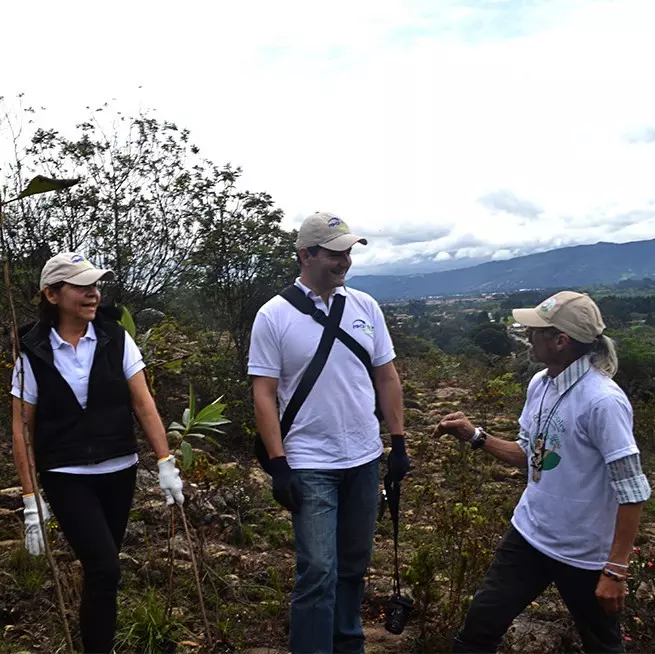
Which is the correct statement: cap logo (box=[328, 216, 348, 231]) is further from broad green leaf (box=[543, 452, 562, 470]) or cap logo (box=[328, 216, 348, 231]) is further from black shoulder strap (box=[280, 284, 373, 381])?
broad green leaf (box=[543, 452, 562, 470])

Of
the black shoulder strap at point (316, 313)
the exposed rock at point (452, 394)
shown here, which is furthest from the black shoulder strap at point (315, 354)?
the exposed rock at point (452, 394)

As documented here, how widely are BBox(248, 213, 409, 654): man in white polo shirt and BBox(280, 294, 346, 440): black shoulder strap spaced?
0.02 meters

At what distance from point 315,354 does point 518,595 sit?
1.20m

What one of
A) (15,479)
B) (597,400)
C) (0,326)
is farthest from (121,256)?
(597,400)

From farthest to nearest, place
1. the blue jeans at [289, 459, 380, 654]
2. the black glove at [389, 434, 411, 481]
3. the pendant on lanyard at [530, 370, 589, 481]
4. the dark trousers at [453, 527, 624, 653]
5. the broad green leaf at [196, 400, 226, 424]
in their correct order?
the broad green leaf at [196, 400, 226, 424] → the black glove at [389, 434, 411, 481] → the blue jeans at [289, 459, 380, 654] → the pendant on lanyard at [530, 370, 589, 481] → the dark trousers at [453, 527, 624, 653]

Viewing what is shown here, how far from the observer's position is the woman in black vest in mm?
2436

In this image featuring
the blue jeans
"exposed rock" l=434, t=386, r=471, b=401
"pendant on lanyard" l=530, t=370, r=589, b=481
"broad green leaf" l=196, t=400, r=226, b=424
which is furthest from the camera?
"exposed rock" l=434, t=386, r=471, b=401

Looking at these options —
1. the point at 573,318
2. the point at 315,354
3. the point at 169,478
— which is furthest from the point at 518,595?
the point at 169,478

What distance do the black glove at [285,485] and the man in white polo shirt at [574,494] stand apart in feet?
2.57

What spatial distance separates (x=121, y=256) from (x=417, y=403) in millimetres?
5080

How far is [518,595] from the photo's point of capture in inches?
93.2

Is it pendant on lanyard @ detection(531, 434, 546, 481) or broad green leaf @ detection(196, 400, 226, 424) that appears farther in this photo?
broad green leaf @ detection(196, 400, 226, 424)

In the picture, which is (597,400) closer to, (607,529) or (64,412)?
(607,529)

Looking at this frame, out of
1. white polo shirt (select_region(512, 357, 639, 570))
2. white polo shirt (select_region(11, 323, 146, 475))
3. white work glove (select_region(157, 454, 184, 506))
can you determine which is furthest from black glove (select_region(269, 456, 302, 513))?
white polo shirt (select_region(512, 357, 639, 570))
